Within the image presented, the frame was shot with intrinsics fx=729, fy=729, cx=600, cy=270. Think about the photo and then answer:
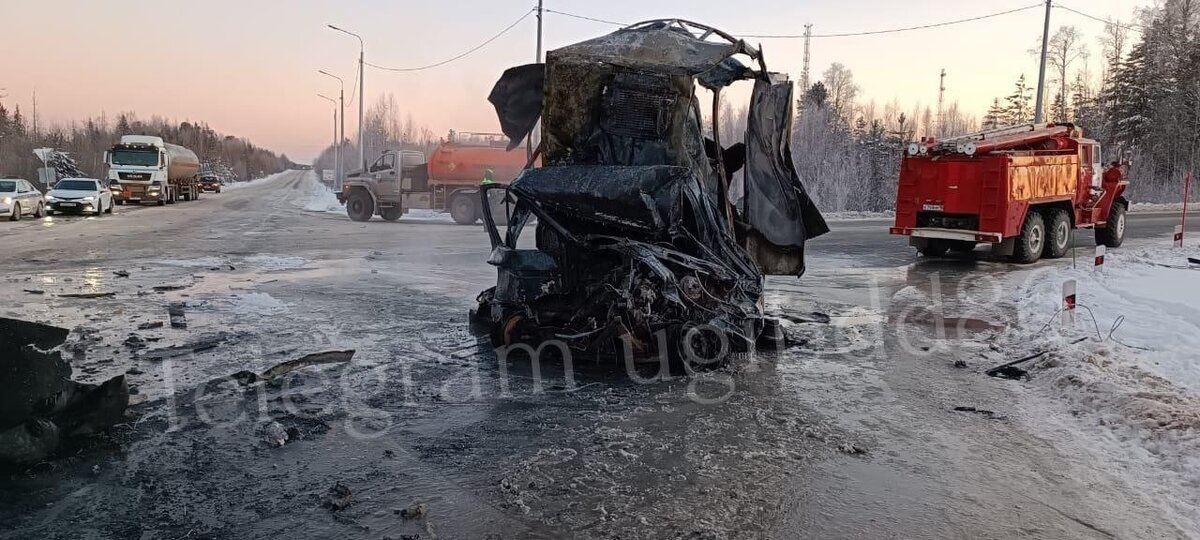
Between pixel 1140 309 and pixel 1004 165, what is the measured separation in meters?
4.97

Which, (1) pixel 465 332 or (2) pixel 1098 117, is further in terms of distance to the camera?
(2) pixel 1098 117

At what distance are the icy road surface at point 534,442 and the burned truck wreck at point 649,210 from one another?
48 centimetres

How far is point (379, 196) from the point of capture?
27672 millimetres

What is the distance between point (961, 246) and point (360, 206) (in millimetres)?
20809

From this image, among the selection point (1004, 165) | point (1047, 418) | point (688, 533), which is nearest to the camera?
point (688, 533)

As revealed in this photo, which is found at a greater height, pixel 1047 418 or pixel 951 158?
pixel 951 158

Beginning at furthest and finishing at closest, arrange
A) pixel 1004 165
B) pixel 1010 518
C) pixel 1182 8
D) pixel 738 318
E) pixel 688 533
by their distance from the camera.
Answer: pixel 1182 8
pixel 1004 165
pixel 738 318
pixel 1010 518
pixel 688 533

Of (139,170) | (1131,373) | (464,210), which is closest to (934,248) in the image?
(1131,373)

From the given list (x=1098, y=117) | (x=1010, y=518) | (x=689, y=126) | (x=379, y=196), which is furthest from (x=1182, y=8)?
(x=1010, y=518)

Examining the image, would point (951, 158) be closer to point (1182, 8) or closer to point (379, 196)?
point (379, 196)

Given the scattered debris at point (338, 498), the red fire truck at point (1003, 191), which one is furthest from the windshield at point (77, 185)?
the scattered debris at point (338, 498)

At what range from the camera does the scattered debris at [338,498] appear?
366 centimetres

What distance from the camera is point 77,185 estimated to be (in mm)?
26953

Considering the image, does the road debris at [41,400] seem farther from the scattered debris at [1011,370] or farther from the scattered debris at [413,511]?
the scattered debris at [1011,370]
